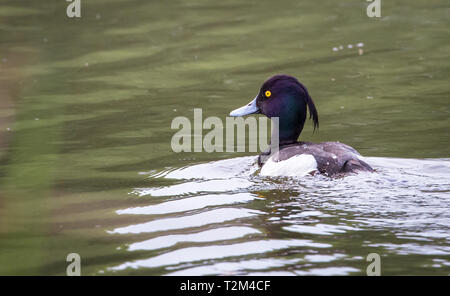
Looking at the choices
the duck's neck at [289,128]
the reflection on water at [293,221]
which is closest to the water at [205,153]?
the reflection on water at [293,221]

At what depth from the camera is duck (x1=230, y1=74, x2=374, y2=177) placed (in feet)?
24.2

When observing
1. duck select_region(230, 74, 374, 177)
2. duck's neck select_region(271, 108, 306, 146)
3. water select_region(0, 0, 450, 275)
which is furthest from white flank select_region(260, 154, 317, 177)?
duck's neck select_region(271, 108, 306, 146)

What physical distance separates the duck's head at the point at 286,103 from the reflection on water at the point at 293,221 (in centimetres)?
75

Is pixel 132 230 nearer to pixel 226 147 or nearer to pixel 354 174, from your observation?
pixel 354 174

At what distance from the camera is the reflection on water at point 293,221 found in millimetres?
5391

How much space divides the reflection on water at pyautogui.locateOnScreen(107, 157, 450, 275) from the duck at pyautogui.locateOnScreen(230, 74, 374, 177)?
4.9 inches

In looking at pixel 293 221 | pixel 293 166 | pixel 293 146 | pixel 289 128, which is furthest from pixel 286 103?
pixel 293 221

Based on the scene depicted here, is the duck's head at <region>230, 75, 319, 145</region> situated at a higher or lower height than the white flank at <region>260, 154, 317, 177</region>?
higher

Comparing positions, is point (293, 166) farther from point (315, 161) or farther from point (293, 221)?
point (293, 221)

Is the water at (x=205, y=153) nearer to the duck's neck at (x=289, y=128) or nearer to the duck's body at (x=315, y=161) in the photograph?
the duck's body at (x=315, y=161)

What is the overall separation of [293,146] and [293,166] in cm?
48

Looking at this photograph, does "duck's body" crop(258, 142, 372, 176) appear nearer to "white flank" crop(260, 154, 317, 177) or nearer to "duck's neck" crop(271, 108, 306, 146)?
"white flank" crop(260, 154, 317, 177)
